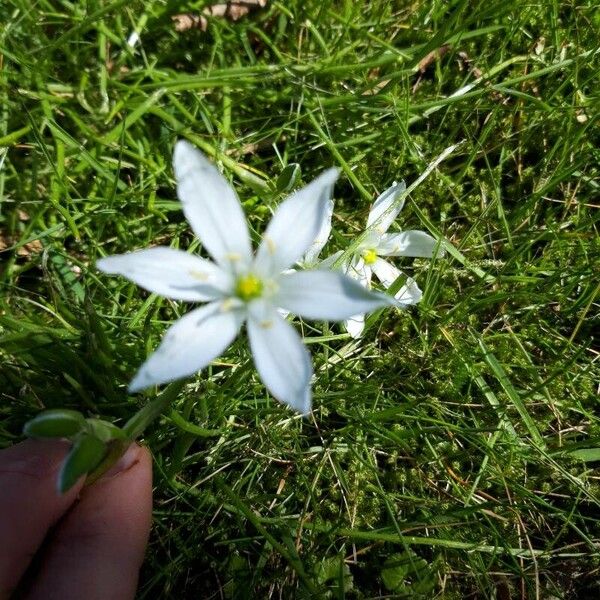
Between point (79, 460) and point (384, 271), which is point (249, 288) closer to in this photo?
point (79, 460)

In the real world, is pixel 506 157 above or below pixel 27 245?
below

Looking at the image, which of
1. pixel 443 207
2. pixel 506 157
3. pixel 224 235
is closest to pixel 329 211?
pixel 224 235

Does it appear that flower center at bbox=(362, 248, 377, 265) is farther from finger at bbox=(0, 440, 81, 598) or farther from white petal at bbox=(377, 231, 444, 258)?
finger at bbox=(0, 440, 81, 598)

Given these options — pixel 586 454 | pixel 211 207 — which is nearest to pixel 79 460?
pixel 211 207

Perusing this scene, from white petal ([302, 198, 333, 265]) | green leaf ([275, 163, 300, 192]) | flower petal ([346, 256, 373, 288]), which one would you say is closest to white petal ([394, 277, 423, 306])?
flower petal ([346, 256, 373, 288])

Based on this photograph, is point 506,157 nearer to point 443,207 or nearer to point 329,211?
point 443,207
